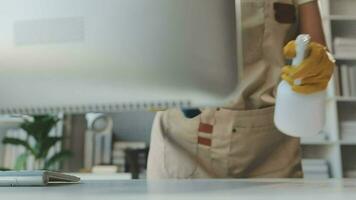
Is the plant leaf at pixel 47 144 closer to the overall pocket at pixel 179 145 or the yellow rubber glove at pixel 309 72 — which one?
the overall pocket at pixel 179 145

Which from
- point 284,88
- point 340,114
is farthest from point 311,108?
point 340,114

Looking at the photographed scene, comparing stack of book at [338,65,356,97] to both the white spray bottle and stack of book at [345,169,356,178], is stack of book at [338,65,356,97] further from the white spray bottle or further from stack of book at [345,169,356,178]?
the white spray bottle

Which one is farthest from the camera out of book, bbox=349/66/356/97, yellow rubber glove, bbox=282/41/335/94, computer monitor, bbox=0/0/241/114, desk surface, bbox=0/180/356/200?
book, bbox=349/66/356/97

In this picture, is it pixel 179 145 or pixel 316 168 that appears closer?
pixel 179 145

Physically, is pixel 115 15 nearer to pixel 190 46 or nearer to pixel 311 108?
pixel 190 46

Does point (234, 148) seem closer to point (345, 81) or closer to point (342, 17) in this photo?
point (345, 81)

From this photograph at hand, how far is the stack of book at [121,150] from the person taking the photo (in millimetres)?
2627

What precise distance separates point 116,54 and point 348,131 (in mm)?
2281

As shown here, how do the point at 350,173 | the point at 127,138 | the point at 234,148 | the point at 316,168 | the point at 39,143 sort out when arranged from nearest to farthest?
the point at 234,148, the point at 316,168, the point at 350,173, the point at 39,143, the point at 127,138

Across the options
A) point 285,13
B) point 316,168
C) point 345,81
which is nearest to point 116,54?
point 285,13

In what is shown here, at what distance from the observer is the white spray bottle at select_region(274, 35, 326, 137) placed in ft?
2.40

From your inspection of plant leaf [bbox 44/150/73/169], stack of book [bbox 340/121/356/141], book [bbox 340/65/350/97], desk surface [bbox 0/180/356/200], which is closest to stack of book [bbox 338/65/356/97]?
book [bbox 340/65/350/97]

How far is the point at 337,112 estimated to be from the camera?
2.59 meters

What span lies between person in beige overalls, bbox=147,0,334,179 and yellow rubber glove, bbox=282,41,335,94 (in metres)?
0.30
